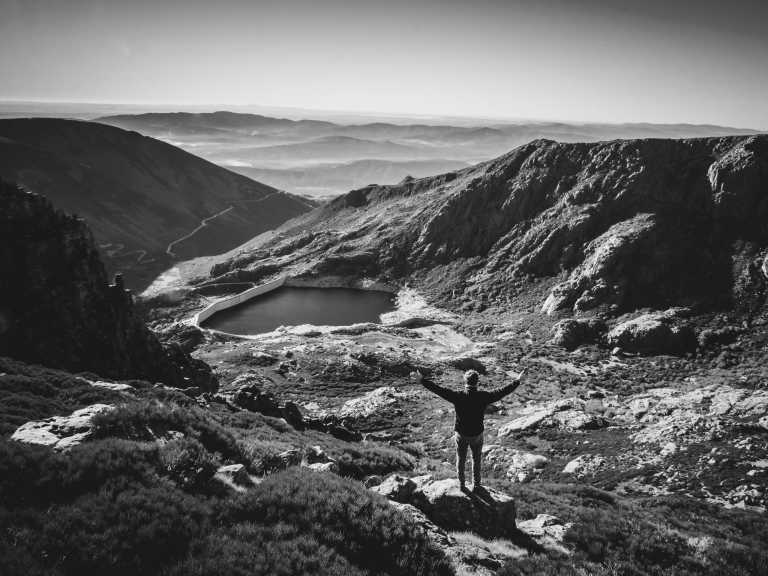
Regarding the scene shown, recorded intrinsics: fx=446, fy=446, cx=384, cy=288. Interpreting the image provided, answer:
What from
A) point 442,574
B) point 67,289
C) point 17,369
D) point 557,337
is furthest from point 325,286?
point 442,574

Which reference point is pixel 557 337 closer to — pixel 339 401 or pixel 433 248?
pixel 339 401

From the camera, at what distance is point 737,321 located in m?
52.4

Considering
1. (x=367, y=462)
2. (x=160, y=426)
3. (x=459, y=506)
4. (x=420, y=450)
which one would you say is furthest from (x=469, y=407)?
(x=420, y=450)

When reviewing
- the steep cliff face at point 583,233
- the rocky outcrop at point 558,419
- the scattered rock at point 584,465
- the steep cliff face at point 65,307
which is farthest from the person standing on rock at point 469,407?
the steep cliff face at point 583,233

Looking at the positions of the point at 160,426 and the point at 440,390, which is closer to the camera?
the point at 440,390

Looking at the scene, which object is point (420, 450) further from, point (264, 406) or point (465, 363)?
point (465, 363)

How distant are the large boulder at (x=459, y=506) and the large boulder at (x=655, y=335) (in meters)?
49.7

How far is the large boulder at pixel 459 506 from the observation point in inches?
469

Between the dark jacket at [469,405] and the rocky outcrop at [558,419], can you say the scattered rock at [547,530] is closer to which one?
the dark jacket at [469,405]

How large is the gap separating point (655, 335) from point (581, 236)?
27771 mm

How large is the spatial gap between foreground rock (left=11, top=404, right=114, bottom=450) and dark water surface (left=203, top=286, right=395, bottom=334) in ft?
226

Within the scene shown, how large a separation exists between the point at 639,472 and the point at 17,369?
3361 cm

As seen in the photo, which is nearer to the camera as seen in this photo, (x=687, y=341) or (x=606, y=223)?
(x=687, y=341)

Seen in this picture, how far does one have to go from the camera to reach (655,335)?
53.9 meters
